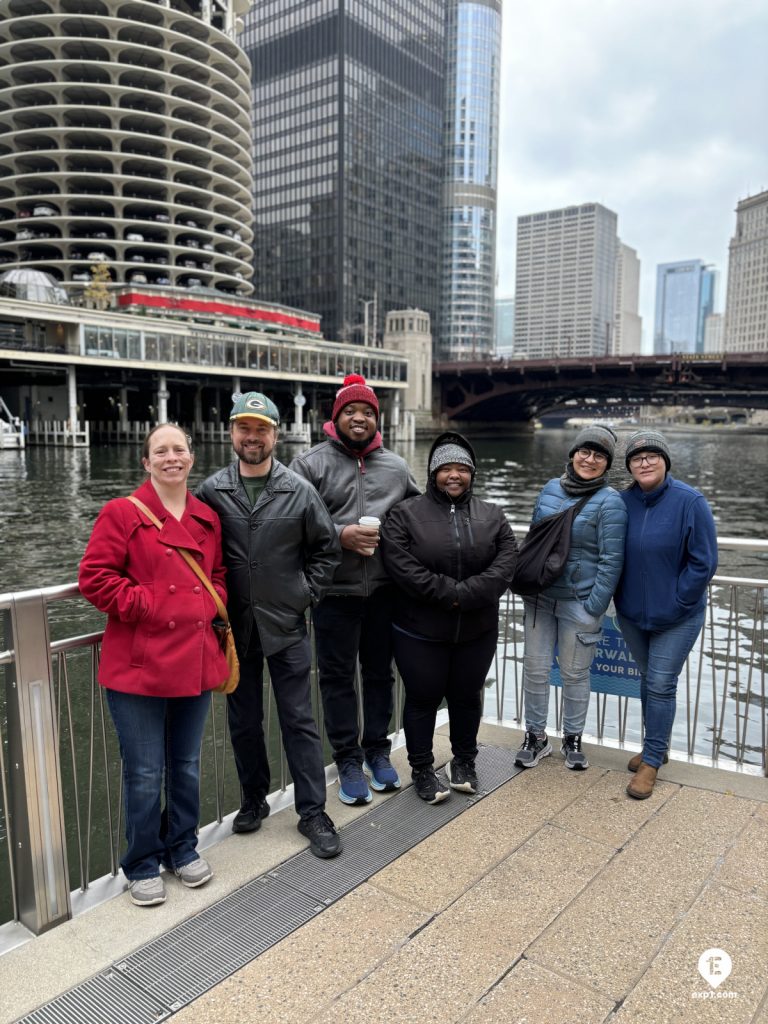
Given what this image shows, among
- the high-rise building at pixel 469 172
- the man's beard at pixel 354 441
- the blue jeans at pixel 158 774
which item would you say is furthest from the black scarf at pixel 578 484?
the high-rise building at pixel 469 172

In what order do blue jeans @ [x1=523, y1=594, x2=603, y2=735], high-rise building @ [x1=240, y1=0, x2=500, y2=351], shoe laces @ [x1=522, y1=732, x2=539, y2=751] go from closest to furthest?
blue jeans @ [x1=523, y1=594, x2=603, y2=735], shoe laces @ [x1=522, y1=732, x2=539, y2=751], high-rise building @ [x1=240, y1=0, x2=500, y2=351]

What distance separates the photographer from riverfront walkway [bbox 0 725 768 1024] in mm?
2463

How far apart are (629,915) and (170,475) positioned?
265cm

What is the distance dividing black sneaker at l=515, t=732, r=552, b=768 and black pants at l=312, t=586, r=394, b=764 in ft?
2.74

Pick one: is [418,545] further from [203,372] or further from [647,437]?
[203,372]

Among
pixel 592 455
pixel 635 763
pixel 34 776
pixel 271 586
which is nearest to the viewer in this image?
pixel 34 776

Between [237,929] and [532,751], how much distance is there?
2.21m

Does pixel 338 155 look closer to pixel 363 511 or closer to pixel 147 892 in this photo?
pixel 363 511

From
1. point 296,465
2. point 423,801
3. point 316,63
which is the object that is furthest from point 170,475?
point 316,63

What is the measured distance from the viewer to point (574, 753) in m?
4.43

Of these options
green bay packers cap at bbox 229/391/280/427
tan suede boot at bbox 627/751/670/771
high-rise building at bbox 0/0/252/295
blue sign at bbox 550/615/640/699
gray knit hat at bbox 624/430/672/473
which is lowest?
tan suede boot at bbox 627/751/670/771

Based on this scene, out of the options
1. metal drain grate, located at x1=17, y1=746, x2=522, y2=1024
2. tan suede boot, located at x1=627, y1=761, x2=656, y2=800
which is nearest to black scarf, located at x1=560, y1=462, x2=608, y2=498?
tan suede boot, located at x1=627, y1=761, x2=656, y2=800

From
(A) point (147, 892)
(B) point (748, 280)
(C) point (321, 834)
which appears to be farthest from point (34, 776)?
(B) point (748, 280)

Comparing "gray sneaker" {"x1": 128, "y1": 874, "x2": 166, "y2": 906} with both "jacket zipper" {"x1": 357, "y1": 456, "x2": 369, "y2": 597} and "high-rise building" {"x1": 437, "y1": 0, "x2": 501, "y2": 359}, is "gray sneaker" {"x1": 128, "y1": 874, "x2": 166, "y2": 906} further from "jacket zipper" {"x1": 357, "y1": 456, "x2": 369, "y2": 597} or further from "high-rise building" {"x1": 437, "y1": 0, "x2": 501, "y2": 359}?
"high-rise building" {"x1": 437, "y1": 0, "x2": 501, "y2": 359}
